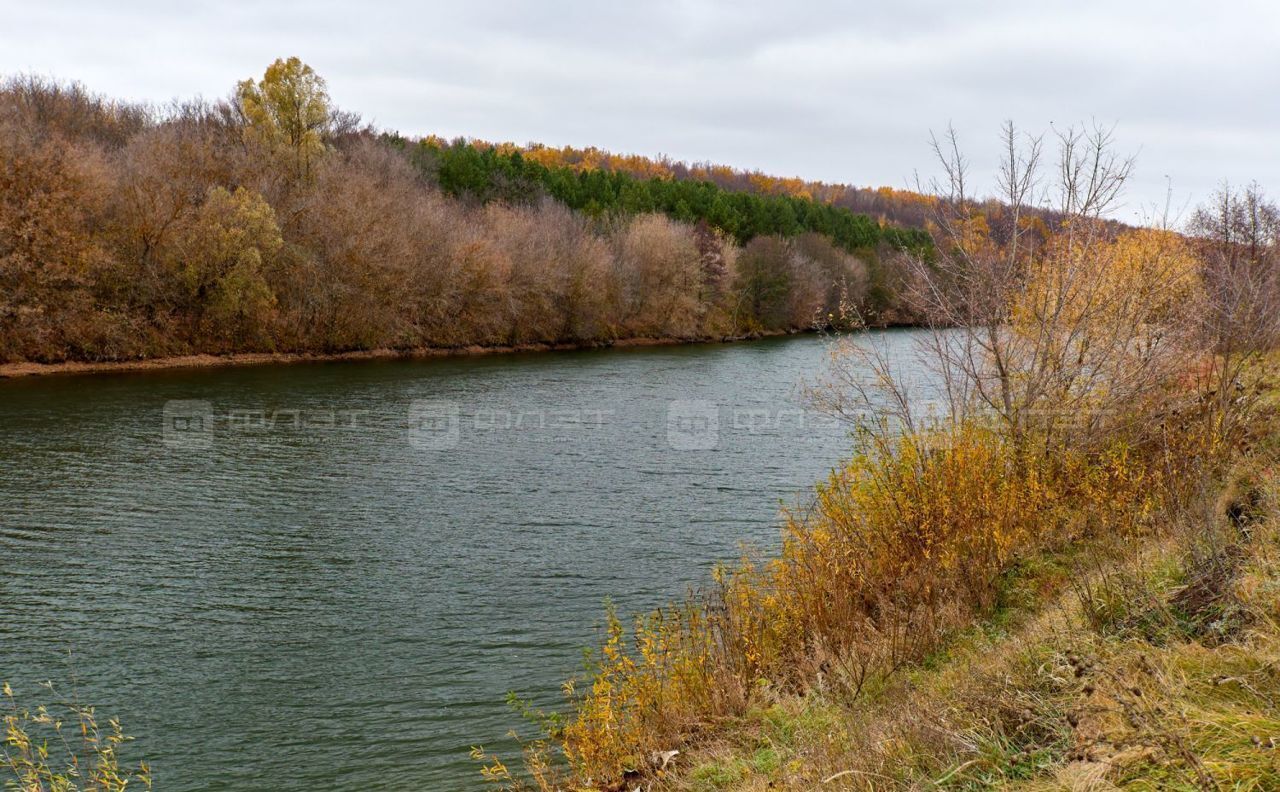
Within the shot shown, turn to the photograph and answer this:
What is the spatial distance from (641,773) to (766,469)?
17.4 meters

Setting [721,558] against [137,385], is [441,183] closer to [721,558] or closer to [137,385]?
[137,385]

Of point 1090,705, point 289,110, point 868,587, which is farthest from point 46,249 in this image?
point 1090,705

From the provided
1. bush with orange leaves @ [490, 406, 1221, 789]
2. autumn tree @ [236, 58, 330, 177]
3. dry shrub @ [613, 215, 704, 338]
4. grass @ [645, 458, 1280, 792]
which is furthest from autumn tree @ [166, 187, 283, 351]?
grass @ [645, 458, 1280, 792]

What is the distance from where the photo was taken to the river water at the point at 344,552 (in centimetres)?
1098

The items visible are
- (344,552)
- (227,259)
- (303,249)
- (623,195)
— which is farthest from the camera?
(623,195)

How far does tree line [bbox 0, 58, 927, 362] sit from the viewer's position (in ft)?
151

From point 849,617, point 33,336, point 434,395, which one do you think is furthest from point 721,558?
point 33,336

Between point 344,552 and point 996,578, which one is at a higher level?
point 996,578

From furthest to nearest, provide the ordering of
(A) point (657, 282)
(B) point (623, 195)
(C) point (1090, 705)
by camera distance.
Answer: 1. (B) point (623, 195)
2. (A) point (657, 282)
3. (C) point (1090, 705)

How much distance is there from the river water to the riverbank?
22.4 feet

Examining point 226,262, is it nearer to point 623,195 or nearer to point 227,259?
point 227,259

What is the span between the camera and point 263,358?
53.5 metres

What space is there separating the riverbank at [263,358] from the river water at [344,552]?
6820 mm

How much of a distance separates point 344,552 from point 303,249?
43945 mm
